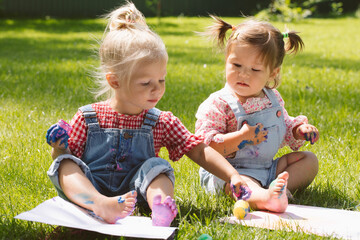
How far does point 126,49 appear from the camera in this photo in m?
2.48

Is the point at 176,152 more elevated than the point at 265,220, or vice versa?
the point at 176,152

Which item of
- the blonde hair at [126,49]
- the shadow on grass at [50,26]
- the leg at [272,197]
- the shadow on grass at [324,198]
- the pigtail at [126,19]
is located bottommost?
the shadow on grass at [50,26]

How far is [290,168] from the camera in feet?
9.62

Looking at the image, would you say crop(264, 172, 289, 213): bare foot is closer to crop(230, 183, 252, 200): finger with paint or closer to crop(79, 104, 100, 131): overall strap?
crop(230, 183, 252, 200): finger with paint

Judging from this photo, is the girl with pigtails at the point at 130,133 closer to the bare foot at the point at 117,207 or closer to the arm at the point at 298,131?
the bare foot at the point at 117,207

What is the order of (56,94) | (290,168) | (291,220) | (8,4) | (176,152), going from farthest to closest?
(8,4)
(56,94)
(290,168)
(176,152)
(291,220)

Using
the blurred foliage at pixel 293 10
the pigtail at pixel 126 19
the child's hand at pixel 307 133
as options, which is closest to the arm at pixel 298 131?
the child's hand at pixel 307 133

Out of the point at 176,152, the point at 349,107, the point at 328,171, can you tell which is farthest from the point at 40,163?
the point at 349,107

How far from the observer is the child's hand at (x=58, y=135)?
232cm

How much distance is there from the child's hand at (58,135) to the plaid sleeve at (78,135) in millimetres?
113

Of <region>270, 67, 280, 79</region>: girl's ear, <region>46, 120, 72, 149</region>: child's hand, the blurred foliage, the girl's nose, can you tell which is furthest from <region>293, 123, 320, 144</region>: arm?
the blurred foliage

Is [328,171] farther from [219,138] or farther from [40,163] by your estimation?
[40,163]

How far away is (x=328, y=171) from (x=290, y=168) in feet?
1.00

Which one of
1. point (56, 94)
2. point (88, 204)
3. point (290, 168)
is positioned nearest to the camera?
point (88, 204)
